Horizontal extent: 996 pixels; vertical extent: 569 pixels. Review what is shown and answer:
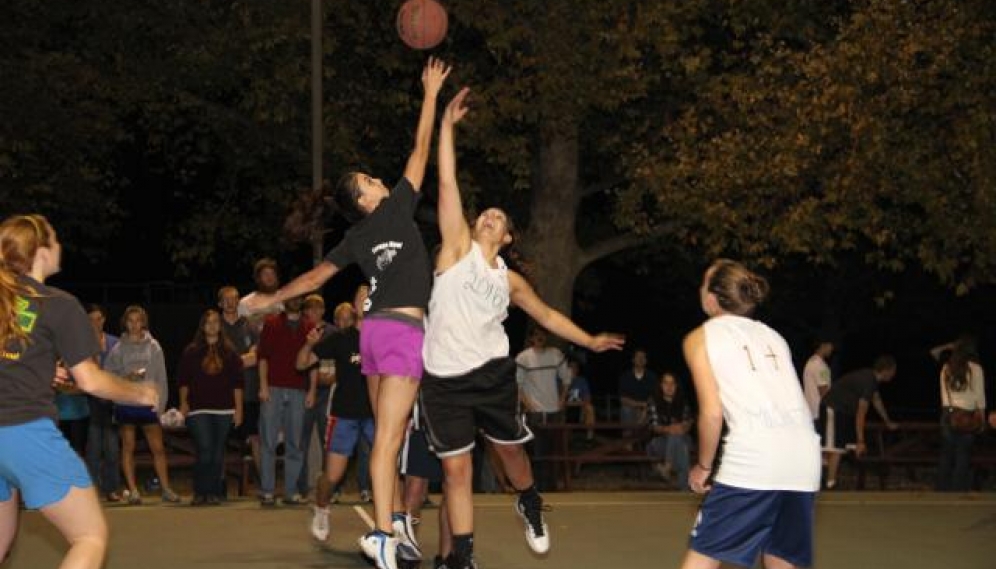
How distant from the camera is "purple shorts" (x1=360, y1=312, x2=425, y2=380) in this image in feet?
32.0

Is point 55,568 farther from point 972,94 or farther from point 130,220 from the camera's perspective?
point 130,220

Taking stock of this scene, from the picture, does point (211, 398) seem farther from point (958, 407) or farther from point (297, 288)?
point (958, 407)

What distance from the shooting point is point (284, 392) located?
16688mm

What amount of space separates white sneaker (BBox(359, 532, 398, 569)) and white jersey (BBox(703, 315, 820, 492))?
95.5 inches

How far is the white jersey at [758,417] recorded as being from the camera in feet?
25.7

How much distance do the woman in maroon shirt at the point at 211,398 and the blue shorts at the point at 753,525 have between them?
30.7 ft

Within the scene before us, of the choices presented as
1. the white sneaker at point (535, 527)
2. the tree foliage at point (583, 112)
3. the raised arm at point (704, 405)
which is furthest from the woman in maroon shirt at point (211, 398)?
the raised arm at point (704, 405)

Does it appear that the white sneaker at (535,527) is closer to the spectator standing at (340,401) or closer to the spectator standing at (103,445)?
the spectator standing at (340,401)

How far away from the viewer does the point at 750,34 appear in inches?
1004

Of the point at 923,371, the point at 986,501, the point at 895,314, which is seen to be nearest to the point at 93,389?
the point at 986,501

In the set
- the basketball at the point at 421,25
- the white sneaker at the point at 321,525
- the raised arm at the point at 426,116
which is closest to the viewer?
the raised arm at the point at 426,116

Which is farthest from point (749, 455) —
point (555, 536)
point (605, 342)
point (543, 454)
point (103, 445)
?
point (543, 454)

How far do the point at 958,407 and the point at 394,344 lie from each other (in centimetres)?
1234

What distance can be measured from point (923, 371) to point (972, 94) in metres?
27.8
